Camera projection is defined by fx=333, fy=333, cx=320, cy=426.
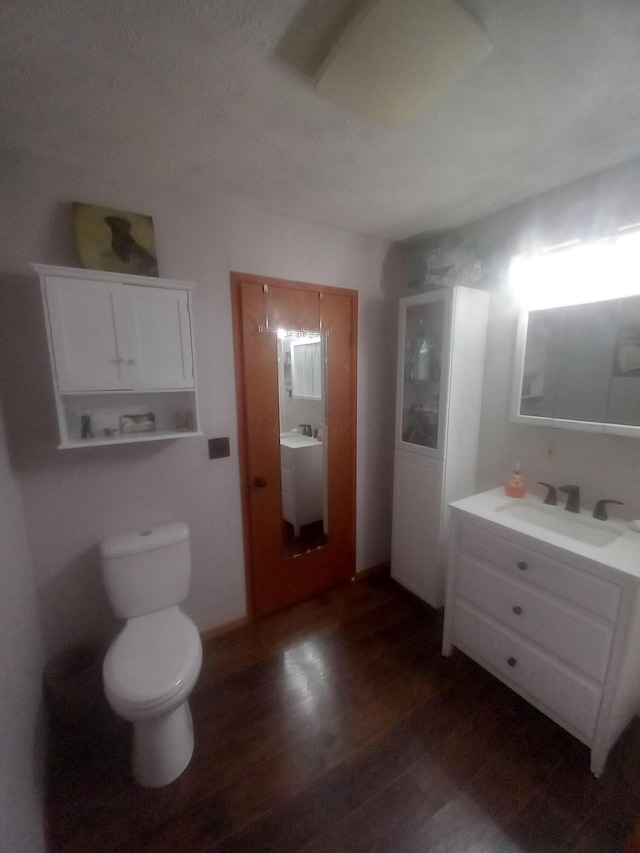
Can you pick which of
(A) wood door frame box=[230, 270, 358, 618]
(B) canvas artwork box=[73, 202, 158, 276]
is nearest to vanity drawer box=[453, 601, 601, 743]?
(A) wood door frame box=[230, 270, 358, 618]

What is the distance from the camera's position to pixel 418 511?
6.83ft

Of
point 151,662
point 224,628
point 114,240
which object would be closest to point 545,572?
point 151,662

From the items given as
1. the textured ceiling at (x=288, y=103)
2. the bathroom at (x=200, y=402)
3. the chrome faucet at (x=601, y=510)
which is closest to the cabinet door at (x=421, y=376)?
the bathroom at (x=200, y=402)

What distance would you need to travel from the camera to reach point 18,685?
1085 mm

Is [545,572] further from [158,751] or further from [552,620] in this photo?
[158,751]

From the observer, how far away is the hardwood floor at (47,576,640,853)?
3.67 ft

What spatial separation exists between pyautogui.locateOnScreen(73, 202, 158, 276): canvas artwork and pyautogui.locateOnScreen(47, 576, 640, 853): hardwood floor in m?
1.97

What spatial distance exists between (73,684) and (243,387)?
149cm

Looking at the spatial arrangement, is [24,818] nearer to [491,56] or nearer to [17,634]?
[17,634]

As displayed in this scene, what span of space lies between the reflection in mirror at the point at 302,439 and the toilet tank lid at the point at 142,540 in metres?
0.67

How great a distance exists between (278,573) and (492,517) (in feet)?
4.31

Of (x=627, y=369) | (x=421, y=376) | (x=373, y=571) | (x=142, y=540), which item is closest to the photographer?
(x=627, y=369)

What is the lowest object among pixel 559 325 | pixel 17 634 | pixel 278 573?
pixel 278 573

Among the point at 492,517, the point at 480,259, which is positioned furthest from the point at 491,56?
the point at 492,517
